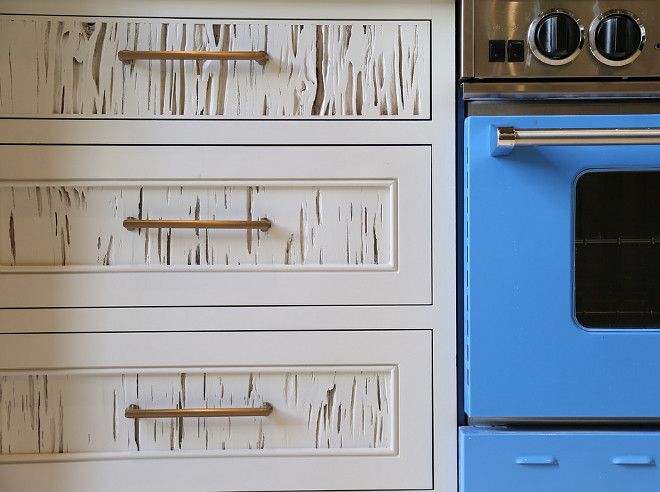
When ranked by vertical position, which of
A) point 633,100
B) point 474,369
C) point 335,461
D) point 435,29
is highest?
point 435,29

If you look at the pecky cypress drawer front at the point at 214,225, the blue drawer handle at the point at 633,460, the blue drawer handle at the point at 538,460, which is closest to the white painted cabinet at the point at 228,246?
the pecky cypress drawer front at the point at 214,225

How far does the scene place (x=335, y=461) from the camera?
85 cm

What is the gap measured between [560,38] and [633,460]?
0.59 m

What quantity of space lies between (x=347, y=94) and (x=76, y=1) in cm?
42

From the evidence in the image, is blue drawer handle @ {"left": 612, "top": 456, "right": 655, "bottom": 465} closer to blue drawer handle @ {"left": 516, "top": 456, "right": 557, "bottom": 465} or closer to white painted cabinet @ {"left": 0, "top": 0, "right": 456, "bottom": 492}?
blue drawer handle @ {"left": 516, "top": 456, "right": 557, "bottom": 465}

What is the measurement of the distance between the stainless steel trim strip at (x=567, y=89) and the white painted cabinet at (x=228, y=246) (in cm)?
6

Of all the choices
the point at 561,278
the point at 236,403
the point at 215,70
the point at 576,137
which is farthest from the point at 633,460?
the point at 215,70

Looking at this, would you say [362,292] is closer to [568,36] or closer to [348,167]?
[348,167]

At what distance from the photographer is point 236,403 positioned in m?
0.85

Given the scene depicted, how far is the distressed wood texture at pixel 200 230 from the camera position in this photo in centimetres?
83

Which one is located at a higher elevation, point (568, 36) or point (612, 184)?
point (568, 36)

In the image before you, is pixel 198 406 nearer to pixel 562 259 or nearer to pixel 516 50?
pixel 562 259

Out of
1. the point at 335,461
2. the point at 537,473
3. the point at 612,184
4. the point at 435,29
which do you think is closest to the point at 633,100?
the point at 612,184

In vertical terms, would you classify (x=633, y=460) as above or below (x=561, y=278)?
below
